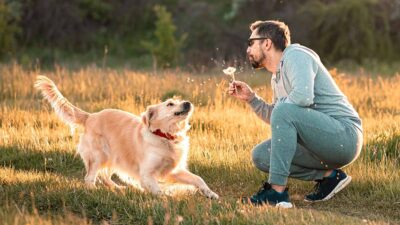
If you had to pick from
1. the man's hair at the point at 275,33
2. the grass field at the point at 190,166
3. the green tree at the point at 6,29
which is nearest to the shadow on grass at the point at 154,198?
the grass field at the point at 190,166

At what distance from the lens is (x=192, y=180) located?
17.6 ft

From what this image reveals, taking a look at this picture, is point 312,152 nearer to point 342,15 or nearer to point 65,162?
point 65,162

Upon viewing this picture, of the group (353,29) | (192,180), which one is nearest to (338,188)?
(192,180)

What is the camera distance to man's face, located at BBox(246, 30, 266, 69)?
508 cm

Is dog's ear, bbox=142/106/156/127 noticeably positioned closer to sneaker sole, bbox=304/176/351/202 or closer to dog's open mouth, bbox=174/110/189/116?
dog's open mouth, bbox=174/110/189/116

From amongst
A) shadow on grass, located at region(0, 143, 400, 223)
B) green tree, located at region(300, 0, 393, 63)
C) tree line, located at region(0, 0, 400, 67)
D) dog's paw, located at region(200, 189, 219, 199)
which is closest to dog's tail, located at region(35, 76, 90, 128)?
shadow on grass, located at region(0, 143, 400, 223)

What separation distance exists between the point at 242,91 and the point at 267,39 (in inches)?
20.5

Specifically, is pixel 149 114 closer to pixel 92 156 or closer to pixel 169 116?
pixel 169 116

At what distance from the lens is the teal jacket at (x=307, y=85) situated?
4695 millimetres

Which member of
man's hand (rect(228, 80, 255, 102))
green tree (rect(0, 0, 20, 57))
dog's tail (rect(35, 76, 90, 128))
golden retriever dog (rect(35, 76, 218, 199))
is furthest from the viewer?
green tree (rect(0, 0, 20, 57))

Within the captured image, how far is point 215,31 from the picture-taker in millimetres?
22125

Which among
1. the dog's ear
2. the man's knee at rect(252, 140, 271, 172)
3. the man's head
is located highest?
the man's head

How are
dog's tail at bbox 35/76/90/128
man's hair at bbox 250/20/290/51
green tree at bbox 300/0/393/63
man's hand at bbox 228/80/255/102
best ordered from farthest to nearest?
green tree at bbox 300/0/393/63 < dog's tail at bbox 35/76/90/128 < man's hand at bbox 228/80/255/102 < man's hair at bbox 250/20/290/51

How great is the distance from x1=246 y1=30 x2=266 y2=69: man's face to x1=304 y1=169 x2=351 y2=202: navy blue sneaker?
107 cm
